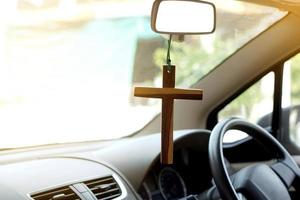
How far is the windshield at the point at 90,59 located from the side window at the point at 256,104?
273 mm

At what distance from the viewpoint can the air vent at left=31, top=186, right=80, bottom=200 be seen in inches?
82.8

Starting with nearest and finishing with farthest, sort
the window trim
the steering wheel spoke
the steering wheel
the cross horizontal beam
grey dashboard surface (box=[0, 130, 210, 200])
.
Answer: the cross horizontal beam < the steering wheel < grey dashboard surface (box=[0, 130, 210, 200]) < the steering wheel spoke < the window trim

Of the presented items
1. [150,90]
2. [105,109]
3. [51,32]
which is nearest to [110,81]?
[105,109]

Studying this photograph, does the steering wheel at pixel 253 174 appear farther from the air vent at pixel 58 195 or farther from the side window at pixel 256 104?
Answer: the side window at pixel 256 104

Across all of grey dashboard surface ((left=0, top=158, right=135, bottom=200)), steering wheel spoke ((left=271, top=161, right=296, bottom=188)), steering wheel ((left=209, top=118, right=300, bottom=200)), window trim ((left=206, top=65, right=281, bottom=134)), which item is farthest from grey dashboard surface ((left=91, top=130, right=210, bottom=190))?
window trim ((left=206, top=65, right=281, bottom=134))

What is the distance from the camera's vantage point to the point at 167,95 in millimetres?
1918

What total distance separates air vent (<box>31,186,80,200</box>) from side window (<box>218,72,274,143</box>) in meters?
1.51

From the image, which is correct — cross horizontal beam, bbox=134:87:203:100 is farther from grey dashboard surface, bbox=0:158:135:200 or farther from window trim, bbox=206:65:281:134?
window trim, bbox=206:65:281:134

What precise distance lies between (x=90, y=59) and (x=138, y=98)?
0.41m

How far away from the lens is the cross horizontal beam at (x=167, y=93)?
1.87 m

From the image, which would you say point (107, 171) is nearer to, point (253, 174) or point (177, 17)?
point (253, 174)

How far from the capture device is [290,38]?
3.24m

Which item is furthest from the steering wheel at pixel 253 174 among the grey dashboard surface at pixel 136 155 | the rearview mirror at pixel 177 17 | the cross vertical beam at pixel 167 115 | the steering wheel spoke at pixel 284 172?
the rearview mirror at pixel 177 17

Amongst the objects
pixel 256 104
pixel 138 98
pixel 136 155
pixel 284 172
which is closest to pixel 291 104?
pixel 256 104
